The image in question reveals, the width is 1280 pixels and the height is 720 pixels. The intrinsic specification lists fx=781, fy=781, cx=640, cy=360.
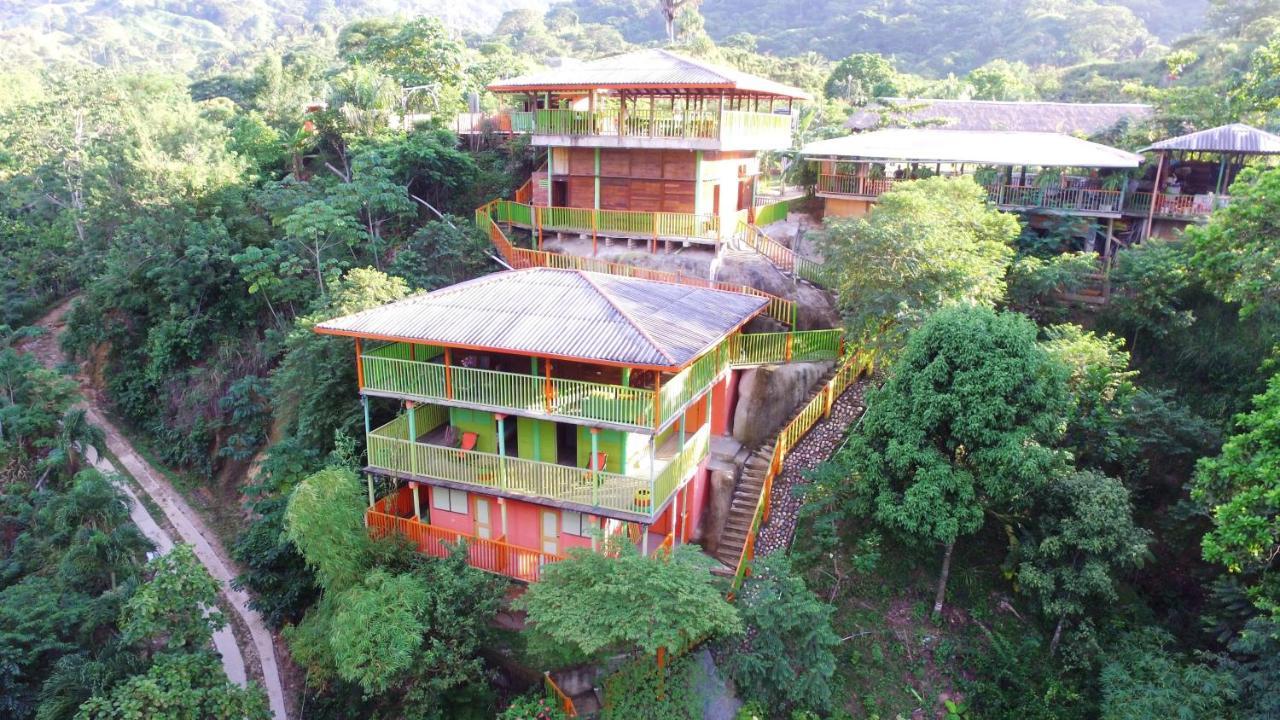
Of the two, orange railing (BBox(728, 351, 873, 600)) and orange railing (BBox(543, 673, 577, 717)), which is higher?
orange railing (BBox(728, 351, 873, 600))

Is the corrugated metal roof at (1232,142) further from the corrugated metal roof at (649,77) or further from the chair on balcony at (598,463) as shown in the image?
the chair on balcony at (598,463)

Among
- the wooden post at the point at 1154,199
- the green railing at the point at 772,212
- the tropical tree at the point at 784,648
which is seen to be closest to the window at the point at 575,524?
the tropical tree at the point at 784,648

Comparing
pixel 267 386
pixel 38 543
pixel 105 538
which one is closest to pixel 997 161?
Answer: pixel 267 386

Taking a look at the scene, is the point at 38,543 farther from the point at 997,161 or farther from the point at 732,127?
the point at 997,161

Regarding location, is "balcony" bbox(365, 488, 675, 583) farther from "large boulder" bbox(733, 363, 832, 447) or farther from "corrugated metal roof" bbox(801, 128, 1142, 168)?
"corrugated metal roof" bbox(801, 128, 1142, 168)

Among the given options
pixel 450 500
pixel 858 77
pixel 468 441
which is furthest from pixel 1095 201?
pixel 858 77

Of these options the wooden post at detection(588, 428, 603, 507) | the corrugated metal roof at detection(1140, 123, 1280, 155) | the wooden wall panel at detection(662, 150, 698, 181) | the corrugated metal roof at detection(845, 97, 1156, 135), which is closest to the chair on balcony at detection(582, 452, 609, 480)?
the wooden post at detection(588, 428, 603, 507)

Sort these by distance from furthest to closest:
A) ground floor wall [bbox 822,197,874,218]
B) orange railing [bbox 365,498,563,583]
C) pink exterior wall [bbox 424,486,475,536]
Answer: ground floor wall [bbox 822,197,874,218]
pink exterior wall [bbox 424,486,475,536]
orange railing [bbox 365,498,563,583]
